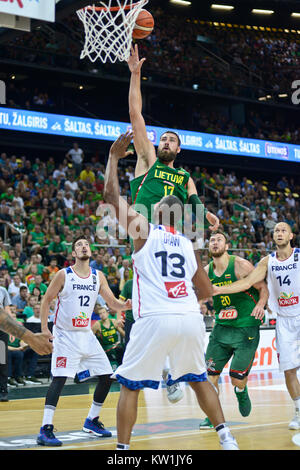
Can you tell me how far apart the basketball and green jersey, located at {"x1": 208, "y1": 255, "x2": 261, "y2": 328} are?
275 cm

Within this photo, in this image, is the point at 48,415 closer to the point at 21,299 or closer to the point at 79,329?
the point at 79,329

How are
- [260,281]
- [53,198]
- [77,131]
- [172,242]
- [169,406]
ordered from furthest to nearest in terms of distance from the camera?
[77,131], [53,198], [169,406], [260,281], [172,242]

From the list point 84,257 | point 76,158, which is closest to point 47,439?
point 84,257

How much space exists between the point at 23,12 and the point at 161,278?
3.58 m

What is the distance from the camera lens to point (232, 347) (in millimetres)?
7227

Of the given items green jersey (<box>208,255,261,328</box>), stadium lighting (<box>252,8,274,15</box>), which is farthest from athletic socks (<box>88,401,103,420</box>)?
stadium lighting (<box>252,8,274,15</box>)

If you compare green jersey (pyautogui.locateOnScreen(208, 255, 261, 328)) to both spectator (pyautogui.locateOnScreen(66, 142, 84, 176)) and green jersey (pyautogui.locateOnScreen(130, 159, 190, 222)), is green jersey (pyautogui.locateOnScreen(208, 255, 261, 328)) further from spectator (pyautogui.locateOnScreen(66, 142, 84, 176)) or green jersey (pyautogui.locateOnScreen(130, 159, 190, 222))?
spectator (pyautogui.locateOnScreen(66, 142, 84, 176))

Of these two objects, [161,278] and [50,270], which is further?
[50,270]

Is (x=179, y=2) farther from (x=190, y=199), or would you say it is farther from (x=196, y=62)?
(x=190, y=199)

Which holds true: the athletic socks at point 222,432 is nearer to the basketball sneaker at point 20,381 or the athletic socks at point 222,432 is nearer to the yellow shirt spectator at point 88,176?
the basketball sneaker at point 20,381

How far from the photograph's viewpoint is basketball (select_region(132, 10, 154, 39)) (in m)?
7.04
